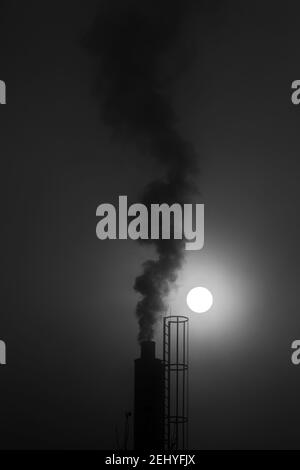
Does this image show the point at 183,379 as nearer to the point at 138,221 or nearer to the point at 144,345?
the point at 144,345

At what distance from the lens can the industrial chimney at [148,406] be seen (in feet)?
77.7

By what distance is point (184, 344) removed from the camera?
26.9m

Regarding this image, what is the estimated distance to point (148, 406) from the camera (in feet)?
78.1

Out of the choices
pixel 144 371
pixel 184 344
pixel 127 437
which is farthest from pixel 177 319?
pixel 127 437

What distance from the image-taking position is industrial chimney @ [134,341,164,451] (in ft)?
77.7

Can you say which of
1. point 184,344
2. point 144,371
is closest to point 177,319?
point 184,344
